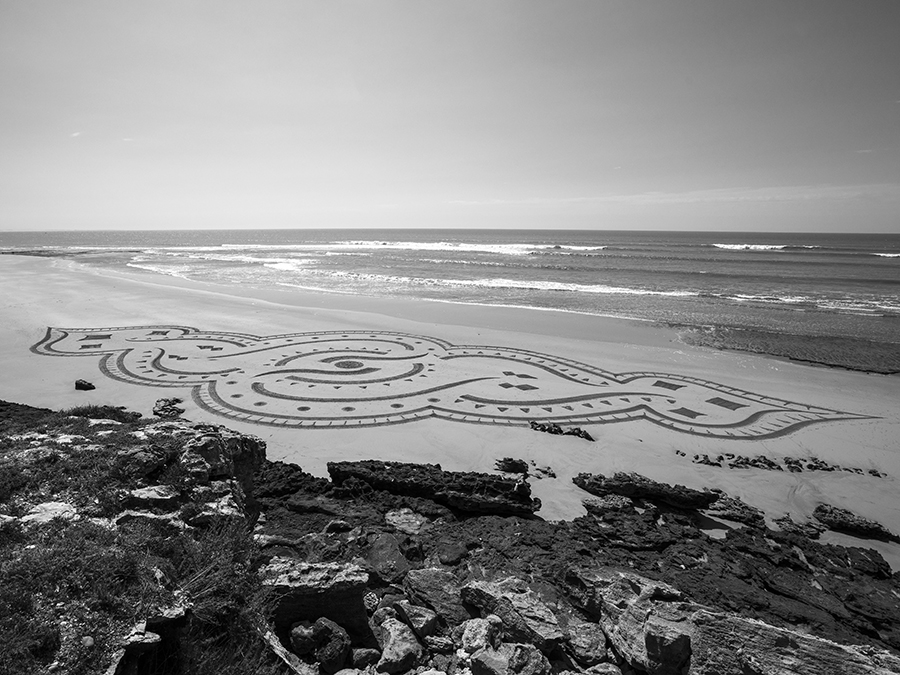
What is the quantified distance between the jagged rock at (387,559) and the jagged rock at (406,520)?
46 cm

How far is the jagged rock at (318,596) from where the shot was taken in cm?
445

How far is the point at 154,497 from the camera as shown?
494cm

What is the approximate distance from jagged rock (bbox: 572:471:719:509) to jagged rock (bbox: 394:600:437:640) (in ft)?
14.9

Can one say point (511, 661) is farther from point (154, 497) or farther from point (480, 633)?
point (154, 497)

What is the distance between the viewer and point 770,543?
695 cm

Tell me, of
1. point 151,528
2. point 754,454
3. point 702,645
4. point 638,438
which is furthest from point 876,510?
point 151,528

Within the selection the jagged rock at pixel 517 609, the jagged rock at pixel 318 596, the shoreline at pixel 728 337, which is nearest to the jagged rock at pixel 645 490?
the jagged rock at pixel 517 609

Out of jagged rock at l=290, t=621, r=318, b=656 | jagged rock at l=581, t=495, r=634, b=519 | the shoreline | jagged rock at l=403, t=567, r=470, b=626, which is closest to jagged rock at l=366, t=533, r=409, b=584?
jagged rock at l=403, t=567, r=470, b=626

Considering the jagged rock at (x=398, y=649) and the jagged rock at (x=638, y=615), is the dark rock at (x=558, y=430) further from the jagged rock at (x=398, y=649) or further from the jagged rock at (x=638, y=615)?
the jagged rock at (x=398, y=649)

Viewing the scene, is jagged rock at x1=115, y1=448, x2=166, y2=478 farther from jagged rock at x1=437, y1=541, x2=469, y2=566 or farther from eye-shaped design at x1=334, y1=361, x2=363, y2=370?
eye-shaped design at x1=334, y1=361, x2=363, y2=370

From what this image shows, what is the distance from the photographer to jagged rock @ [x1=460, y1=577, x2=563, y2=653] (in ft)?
14.1

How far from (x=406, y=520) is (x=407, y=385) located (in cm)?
662

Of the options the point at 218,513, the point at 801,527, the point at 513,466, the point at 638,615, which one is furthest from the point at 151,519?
the point at 801,527

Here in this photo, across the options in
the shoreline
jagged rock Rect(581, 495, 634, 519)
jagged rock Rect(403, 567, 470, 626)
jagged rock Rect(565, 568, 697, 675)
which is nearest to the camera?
jagged rock Rect(565, 568, 697, 675)
